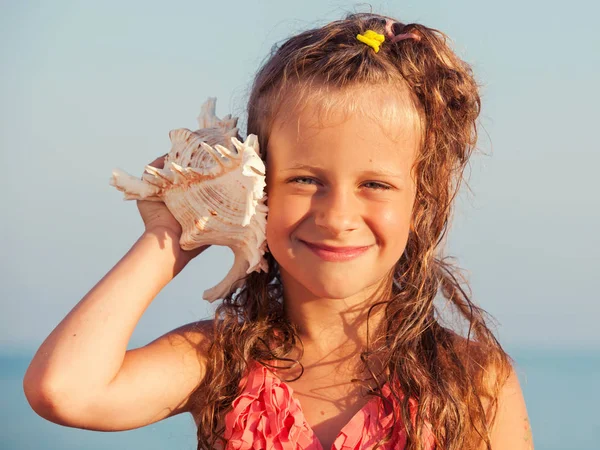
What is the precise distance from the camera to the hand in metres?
2.83

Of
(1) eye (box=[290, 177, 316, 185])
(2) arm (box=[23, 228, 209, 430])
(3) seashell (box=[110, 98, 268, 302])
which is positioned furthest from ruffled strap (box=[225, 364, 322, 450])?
(1) eye (box=[290, 177, 316, 185])

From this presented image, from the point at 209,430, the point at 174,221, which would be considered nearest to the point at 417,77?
the point at 174,221

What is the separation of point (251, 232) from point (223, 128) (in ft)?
1.30

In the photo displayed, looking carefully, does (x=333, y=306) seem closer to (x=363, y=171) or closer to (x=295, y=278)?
(x=295, y=278)

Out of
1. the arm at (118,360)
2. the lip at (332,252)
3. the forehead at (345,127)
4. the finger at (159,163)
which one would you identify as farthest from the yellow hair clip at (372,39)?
the arm at (118,360)

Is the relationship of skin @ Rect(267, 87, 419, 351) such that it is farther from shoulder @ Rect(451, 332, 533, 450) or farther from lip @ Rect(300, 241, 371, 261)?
shoulder @ Rect(451, 332, 533, 450)

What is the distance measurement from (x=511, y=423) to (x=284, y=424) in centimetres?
74

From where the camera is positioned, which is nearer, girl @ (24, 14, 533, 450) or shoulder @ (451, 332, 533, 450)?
girl @ (24, 14, 533, 450)

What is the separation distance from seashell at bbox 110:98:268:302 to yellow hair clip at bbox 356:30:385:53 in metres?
0.49

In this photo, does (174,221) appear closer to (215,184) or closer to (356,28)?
(215,184)

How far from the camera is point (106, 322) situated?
263 centimetres

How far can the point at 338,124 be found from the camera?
262 centimetres

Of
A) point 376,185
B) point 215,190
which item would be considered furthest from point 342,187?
point 215,190

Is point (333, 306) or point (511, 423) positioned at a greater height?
point (333, 306)
